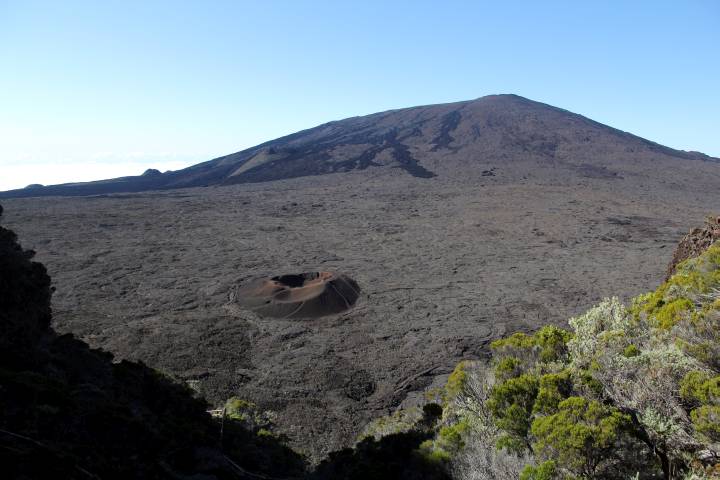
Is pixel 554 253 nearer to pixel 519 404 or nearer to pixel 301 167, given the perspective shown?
pixel 519 404

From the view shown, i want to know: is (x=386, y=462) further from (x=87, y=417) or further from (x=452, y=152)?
(x=452, y=152)

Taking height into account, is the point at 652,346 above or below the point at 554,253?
above

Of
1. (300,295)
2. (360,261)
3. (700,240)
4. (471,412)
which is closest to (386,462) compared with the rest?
(471,412)

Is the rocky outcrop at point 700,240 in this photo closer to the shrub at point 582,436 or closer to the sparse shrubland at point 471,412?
the sparse shrubland at point 471,412

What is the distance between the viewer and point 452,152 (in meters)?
60.8

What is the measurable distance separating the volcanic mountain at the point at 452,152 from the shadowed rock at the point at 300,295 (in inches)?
1358

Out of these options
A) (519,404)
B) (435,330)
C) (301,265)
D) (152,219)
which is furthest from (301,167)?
(519,404)

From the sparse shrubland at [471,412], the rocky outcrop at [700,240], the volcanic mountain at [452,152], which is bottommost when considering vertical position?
the sparse shrubland at [471,412]

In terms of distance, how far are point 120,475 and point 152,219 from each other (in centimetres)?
3150

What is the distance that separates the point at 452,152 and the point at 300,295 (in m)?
48.2

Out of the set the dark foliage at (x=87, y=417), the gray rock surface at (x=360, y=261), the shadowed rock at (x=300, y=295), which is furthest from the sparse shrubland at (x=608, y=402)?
the shadowed rock at (x=300, y=295)

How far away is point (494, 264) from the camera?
878 inches

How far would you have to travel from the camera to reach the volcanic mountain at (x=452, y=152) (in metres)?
54.8

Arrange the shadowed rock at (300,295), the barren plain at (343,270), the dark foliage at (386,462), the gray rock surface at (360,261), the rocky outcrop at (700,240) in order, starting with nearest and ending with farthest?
the dark foliage at (386,462) < the rocky outcrop at (700,240) < the barren plain at (343,270) < the gray rock surface at (360,261) < the shadowed rock at (300,295)
